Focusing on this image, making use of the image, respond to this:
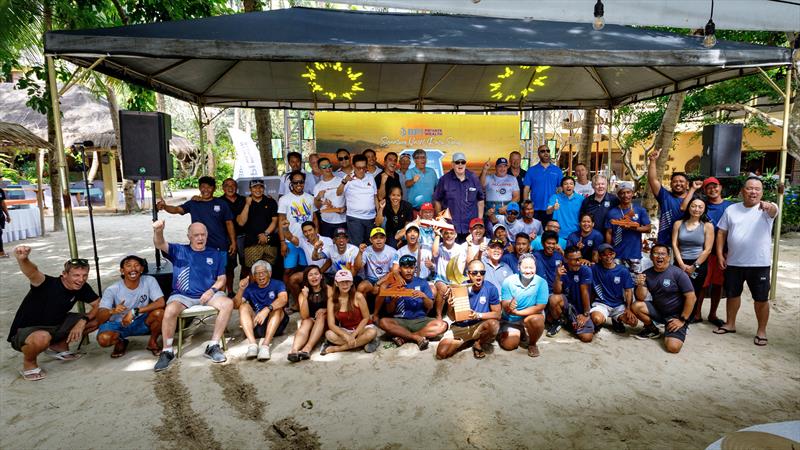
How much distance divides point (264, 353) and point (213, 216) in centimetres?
212

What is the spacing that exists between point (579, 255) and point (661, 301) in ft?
3.11

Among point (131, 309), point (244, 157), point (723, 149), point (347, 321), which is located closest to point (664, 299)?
point (723, 149)

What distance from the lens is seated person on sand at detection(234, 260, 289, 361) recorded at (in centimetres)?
455

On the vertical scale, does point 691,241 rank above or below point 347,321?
above

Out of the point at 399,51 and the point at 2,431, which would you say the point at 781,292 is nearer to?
the point at 399,51

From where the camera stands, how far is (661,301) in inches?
187

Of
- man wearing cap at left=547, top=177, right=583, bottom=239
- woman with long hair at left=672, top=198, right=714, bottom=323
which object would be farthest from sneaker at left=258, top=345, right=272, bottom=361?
woman with long hair at left=672, top=198, right=714, bottom=323

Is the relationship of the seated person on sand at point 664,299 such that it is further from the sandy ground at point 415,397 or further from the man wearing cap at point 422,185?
the man wearing cap at point 422,185

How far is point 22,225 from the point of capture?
10812mm

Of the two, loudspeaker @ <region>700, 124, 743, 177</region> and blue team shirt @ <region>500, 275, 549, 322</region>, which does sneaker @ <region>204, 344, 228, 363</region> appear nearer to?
blue team shirt @ <region>500, 275, 549, 322</region>

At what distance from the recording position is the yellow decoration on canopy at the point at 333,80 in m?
7.66

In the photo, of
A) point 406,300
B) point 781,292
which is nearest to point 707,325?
point 781,292

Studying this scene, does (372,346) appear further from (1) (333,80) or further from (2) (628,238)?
(1) (333,80)

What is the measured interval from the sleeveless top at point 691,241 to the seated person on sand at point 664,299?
469 millimetres
